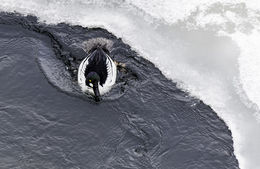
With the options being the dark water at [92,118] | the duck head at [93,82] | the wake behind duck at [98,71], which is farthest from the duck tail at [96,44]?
the duck head at [93,82]

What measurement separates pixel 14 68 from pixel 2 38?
1.25 metres

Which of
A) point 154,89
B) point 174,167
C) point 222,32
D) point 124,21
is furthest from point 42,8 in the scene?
point 174,167

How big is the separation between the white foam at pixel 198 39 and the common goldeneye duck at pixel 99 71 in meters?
1.02

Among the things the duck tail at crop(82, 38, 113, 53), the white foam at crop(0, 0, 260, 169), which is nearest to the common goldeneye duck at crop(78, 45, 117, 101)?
the duck tail at crop(82, 38, 113, 53)

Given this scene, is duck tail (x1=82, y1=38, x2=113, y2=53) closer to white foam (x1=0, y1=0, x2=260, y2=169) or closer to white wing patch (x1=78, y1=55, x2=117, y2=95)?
white wing patch (x1=78, y1=55, x2=117, y2=95)

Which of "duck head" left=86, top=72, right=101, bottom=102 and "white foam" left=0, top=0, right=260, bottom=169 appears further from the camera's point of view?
"duck head" left=86, top=72, right=101, bottom=102

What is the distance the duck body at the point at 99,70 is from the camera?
1027 cm

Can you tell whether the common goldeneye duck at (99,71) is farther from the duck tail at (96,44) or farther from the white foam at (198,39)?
the white foam at (198,39)

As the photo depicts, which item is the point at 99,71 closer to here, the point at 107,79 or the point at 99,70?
the point at 99,70

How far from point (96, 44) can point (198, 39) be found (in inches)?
106

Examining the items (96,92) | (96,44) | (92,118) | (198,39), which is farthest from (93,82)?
(198,39)

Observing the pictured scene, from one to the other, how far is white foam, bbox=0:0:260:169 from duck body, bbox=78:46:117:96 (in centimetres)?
102

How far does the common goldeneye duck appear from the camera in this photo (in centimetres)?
1026

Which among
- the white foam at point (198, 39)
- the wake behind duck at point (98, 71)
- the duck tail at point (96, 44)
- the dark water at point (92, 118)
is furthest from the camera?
the duck tail at point (96, 44)
